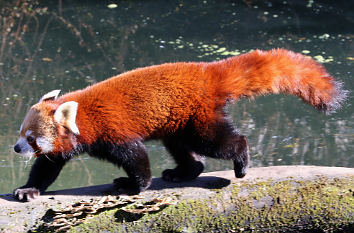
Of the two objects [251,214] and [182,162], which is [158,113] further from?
[251,214]

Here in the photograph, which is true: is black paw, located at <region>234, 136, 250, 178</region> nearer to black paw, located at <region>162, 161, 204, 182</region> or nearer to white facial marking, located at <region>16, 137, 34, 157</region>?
black paw, located at <region>162, 161, 204, 182</region>

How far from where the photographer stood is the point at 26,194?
329 cm

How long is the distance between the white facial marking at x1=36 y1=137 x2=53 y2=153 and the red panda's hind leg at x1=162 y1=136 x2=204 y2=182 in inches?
31.5

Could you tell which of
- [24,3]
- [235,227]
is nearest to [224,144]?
[235,227]

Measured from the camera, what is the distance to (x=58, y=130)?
3430 millimetres

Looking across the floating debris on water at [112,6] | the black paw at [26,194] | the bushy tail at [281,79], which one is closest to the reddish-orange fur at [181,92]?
the bushy tail at [281,79]

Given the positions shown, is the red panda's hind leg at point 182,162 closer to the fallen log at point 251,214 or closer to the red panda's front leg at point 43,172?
the fallen log at point 251,214

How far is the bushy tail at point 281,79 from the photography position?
11.7 ft

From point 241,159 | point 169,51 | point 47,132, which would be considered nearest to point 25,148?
point 47,132

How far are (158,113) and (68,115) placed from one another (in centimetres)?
58

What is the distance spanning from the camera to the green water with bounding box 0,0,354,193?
4.96 meters

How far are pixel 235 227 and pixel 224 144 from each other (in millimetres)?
672

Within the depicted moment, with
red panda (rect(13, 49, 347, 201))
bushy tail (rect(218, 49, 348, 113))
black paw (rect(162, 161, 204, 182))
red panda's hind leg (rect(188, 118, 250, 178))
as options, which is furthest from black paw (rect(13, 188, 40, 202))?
bushy tail (rect(218, 49, 348, 113))

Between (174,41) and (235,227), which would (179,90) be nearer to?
(235,227)
